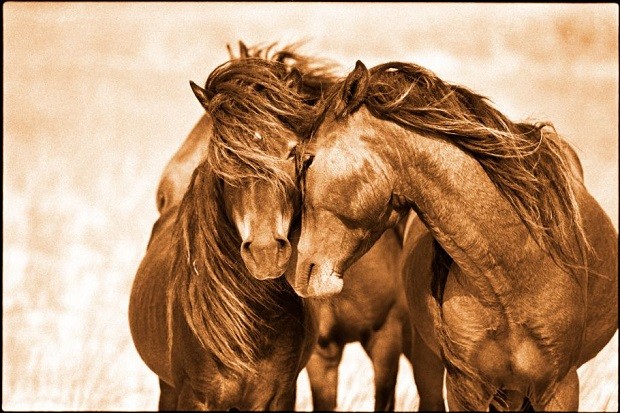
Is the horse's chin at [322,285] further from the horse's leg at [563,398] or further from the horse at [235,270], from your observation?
the horse's leg at [563,398]

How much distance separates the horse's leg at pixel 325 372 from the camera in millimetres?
7719

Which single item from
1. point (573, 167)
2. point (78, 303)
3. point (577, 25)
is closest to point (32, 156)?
point (78, 303)

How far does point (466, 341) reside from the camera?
5.82 meters

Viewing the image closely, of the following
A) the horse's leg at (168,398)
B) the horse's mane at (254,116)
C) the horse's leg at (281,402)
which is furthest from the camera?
the horse's leg at (168,398)

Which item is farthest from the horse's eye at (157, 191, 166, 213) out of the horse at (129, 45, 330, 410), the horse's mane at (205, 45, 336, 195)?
the horse's mane at (205, 45, 336, 195)

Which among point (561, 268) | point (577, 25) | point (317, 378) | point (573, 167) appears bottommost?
point (317, 378)

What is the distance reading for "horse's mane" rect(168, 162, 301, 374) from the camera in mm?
5875

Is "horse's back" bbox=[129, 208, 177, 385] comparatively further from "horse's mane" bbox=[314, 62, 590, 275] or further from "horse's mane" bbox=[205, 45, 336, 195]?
"horse's mane" bbox=[314, 62, 590, 275]

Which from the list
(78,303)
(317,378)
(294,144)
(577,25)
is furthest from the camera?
(577,25)

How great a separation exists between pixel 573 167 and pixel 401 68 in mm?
1452

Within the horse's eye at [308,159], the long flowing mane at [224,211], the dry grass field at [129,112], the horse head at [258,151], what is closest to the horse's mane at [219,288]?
the long flowing mane at [224,211]

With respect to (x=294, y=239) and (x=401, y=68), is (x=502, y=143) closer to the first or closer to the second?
(x=401, y=68)

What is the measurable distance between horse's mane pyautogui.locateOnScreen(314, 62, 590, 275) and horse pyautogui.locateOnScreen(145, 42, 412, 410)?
174 cm

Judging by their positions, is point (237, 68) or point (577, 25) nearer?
point (237, 68)
